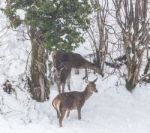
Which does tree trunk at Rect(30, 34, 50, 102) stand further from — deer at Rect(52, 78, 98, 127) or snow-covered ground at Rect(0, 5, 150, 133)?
deer at Rect(52, 78, 98, 127)

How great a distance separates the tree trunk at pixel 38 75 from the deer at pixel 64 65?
0.49m

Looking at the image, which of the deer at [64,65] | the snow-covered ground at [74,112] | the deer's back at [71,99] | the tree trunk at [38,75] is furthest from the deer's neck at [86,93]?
the tree trunk at [38,75]

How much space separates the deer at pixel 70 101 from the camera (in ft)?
45.2

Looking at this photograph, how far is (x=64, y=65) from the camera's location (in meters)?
15.9

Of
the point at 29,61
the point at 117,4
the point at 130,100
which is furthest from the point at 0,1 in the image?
the point at 130,100

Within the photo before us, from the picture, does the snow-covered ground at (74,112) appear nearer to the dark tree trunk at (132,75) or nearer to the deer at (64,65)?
the dark tree trunk at (132,75)

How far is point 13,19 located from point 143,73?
564 cm

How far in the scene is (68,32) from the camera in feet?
43.6

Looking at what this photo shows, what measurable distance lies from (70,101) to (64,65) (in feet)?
6.92

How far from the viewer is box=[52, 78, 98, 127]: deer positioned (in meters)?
13.8

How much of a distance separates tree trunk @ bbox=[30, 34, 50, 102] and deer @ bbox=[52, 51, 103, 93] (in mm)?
489

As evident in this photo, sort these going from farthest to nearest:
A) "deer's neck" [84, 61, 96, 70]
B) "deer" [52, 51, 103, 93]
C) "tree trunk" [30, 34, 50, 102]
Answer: "deer's neck" [84, 61, 96, 70] → "deer" [52, 51, 103, 93] → "tree trunk" [30, 34, 50, 102]

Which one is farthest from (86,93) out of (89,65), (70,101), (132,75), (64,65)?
(132,75)

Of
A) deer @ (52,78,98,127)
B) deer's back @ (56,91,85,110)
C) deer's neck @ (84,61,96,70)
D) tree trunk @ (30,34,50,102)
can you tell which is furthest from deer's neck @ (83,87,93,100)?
deer's neck @ (84,61,96,70)
